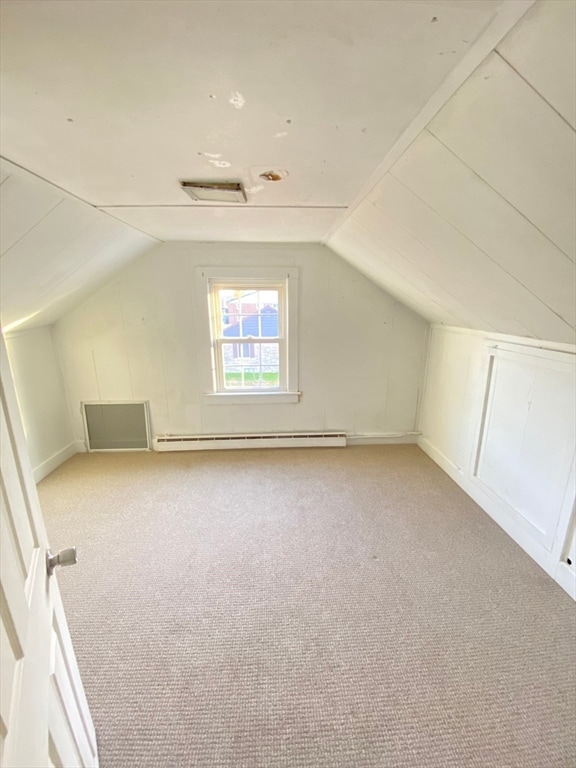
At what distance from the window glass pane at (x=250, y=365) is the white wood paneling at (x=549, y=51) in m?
2.64

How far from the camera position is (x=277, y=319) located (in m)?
3.22

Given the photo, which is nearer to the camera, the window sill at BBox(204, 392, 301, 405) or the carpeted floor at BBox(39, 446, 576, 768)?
the carpeted floor at BBox(39, 446, 576, 768)

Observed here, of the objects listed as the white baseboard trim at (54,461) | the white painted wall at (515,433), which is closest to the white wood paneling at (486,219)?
the white painted wall at (515,433)

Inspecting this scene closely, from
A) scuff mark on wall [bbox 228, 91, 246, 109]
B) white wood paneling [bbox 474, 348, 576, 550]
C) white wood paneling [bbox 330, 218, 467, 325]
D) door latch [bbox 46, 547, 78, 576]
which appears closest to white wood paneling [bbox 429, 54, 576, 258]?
scuff mark on wall [bbox 228, 91, 246, 109]

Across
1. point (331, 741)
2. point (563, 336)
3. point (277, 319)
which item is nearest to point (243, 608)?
point (331, 741)

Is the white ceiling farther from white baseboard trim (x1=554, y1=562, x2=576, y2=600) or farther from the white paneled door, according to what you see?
white baseboard trim (x1=554, y1=562, x2=576, y2=600)

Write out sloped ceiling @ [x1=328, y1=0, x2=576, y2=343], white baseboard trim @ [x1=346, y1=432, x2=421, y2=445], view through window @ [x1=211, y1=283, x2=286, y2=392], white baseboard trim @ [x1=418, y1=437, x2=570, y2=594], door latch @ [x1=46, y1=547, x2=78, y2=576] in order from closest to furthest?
1. sloped ceiling @ [x1=328, y1=0, x2=576, y2=343]
2. door latch @ [x1=46, y1=547, x2=78, y2=576]
3. white baseboard trim @ [x1=418, y1=437, x2=570, y2=594]
4. view through window @ [x1=211, y1=283, x2=286, y2=392]
5. white baseboard trim @ [x1=346, y1=432, x2=421, y2=445]

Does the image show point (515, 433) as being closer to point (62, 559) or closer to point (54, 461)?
point (62, 559)

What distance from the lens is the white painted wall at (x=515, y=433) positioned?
1.80m

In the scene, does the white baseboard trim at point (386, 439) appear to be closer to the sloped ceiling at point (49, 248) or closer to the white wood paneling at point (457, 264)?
the white wood paneling at point (457, 264)

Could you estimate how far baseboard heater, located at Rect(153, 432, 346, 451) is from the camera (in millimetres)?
3342

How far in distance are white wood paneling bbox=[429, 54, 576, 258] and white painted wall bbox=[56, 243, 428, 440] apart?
6.95ft

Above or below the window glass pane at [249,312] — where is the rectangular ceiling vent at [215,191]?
above

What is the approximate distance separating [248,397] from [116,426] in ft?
4.46
